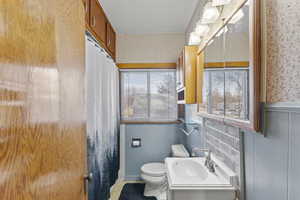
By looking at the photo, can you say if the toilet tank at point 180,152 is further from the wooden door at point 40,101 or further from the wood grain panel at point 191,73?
the wooden door at point 40,101

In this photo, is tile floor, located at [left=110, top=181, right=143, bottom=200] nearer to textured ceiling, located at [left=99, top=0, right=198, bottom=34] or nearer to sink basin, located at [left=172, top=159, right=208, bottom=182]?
sink basin, located at [left=172, top=159, right=208, bottom=182]

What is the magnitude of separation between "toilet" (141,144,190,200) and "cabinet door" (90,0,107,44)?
71.4 inches

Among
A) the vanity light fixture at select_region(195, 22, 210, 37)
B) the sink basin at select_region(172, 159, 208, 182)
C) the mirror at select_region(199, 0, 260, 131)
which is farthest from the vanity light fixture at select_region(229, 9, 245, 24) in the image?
the sink basin at select_region(172, 159, 208, 182)

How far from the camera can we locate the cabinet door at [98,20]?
2.01 m

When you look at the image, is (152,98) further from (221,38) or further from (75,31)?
(75,31)

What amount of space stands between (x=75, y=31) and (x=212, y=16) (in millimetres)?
1103

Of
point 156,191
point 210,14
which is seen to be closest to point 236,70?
point 210,14

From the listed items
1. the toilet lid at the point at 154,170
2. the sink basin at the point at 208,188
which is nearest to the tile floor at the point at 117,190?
the toilet lid at the point at 154,170

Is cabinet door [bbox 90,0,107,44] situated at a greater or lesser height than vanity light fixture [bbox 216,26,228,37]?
greater

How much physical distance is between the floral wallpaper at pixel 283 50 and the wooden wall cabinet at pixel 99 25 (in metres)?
1.55

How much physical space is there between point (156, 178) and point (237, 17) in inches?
83.8

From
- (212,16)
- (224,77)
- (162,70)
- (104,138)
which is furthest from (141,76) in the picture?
(224,77)

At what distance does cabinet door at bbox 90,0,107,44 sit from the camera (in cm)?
201

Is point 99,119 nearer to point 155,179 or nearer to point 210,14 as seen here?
point 155,179
